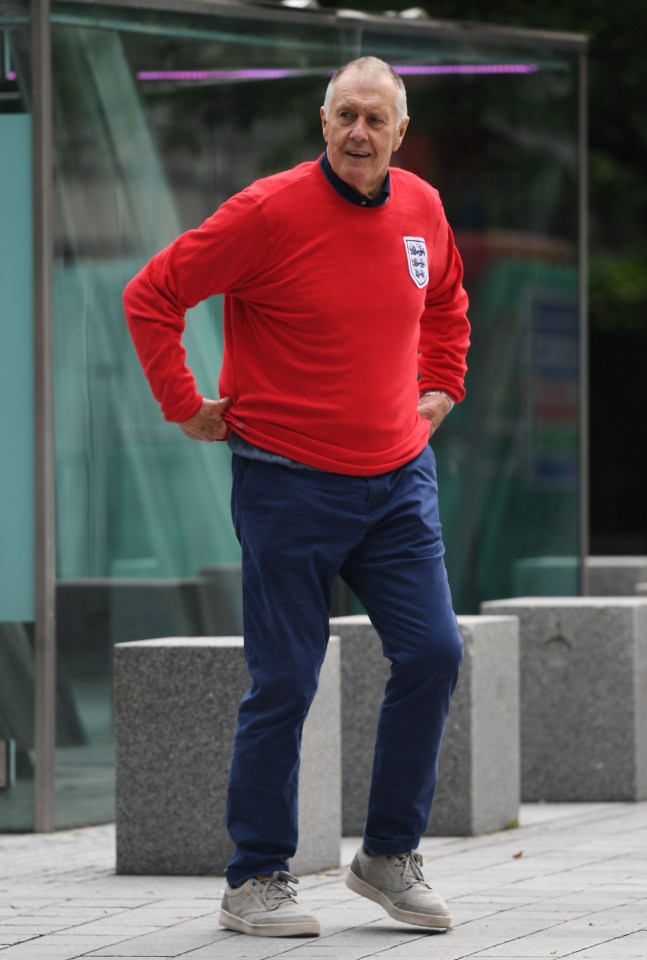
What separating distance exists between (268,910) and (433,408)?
4.52 ft

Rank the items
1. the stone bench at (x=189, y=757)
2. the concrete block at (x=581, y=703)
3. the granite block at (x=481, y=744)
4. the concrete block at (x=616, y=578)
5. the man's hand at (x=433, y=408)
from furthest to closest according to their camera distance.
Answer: the concrete block at (x=616, y=578)
the concrete block at (x=581, y=703)
the granite block at (x=481, y=744)
the stone bench at (x=189, y=757)
the man's hand at (x=433, y=408)

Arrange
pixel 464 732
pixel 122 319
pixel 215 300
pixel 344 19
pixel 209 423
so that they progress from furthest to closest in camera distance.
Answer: pixel 344 19 → pixel 215 300 → pixel 122 319 → pixel 464 732 → pixel 209 423

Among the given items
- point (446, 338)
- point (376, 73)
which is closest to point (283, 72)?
point (446, 338)

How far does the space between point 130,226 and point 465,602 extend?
96.9 inches

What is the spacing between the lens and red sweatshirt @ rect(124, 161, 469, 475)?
197 inches

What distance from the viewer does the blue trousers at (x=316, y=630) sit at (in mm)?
5059

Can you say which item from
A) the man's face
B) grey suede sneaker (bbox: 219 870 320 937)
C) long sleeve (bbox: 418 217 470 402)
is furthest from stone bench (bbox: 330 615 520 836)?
the man's face

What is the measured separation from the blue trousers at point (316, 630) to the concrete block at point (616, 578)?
6.50 metres

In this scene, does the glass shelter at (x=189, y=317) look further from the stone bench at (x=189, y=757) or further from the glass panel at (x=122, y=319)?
the stone bench at (x=189, y=757)

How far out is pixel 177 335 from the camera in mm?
5016

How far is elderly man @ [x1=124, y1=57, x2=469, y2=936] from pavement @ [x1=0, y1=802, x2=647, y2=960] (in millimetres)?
159

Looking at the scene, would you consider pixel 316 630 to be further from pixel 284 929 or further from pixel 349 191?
pixel 349 191

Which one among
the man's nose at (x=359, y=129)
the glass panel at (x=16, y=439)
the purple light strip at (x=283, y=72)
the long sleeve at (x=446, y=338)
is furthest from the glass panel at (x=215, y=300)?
the man's nose at (x=359, y=129)

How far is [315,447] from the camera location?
5062mm
